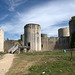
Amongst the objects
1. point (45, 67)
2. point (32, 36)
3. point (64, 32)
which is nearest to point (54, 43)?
point (32, 36)

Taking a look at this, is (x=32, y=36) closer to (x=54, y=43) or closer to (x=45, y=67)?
(x=54, y=43)

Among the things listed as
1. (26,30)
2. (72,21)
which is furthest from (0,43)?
(72,21)

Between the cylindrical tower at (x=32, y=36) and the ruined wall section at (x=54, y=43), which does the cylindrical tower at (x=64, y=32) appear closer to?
the ruined wall section at (x=54, y=43)

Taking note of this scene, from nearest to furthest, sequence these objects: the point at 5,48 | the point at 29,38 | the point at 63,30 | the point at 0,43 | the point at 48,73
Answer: the point at 48,73 < the point at 29,38 < the point at 0,43 < the point at 5,48 < the point at 63,30

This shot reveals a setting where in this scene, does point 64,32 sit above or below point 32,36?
above

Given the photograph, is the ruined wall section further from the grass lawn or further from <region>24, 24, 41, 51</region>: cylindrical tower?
the grass lawn

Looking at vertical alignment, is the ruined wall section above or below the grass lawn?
above

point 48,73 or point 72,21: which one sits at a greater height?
point 72,21

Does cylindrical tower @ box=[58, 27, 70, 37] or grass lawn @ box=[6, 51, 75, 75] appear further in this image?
cylindrical tower @ box=[58, 27, 70, 37]

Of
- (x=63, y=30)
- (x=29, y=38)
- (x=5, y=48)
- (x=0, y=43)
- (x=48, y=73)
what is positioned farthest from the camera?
(x=63, y=30)

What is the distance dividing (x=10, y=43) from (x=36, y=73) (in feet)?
97.6

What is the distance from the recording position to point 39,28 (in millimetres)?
28109

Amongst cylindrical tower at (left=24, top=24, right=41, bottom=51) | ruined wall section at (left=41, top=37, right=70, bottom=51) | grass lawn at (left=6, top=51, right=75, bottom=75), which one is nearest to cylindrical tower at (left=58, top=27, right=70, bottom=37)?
ruined wall section at (left=41, top=37, right=70, bottom=51)

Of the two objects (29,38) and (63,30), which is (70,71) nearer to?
(29,38)
